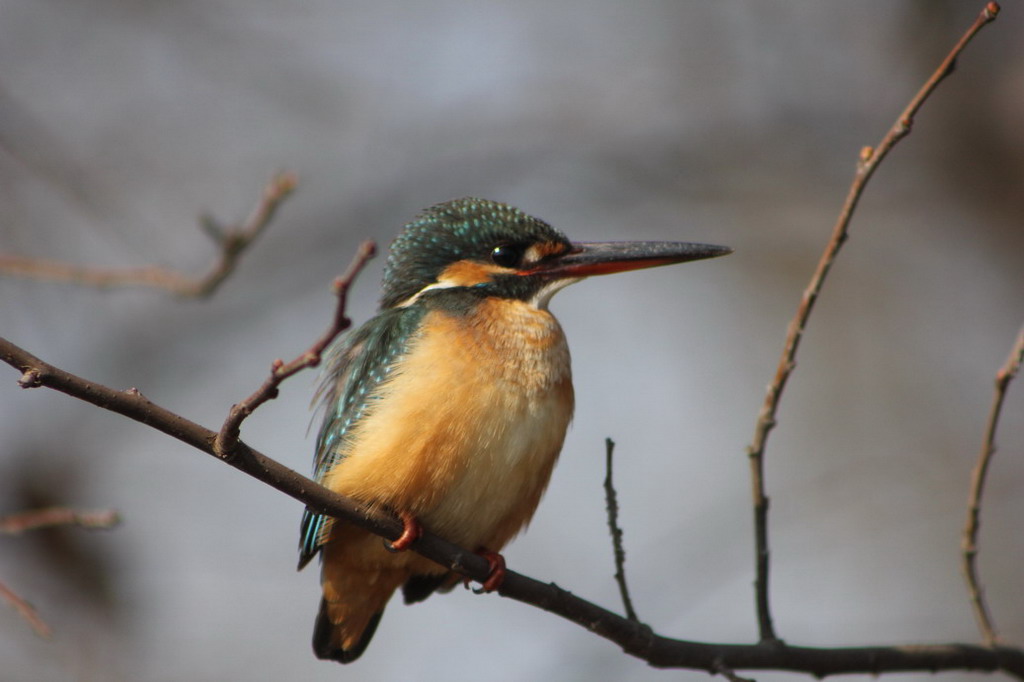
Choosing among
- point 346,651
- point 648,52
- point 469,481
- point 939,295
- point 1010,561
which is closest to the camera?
point 469,481

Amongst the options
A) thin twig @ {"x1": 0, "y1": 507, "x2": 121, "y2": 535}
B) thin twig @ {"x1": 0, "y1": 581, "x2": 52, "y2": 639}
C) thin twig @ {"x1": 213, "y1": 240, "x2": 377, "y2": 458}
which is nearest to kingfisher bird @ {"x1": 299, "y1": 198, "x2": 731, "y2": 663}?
thin twig @ {"x1": 0, "y1": 507, "x2": 121, "y2": 535}

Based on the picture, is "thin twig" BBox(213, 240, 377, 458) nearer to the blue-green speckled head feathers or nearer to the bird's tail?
the bird's tail

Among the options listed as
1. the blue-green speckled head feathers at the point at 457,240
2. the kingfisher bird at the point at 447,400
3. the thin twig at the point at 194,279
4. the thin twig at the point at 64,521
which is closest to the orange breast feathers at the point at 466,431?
the kingfisher bird at the point at 447,400

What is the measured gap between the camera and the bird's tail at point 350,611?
10.1 ft

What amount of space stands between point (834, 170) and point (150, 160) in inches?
182

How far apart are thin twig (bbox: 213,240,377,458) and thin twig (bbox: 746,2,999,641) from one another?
114 cm

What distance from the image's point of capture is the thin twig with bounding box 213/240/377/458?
1.73 metres

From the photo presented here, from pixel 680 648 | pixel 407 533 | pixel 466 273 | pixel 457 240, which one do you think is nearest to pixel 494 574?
pixel 407 533

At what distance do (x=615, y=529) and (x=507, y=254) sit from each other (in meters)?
1.09

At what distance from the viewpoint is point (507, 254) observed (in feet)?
11.0

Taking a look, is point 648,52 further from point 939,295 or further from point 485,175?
point 939,295

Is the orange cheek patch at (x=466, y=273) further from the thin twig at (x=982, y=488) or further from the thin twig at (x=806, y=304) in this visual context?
the thin twig at (x=982, y=488)

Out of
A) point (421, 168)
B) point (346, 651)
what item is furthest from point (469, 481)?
point (421, 168)

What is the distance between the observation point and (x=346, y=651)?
3275 mm
